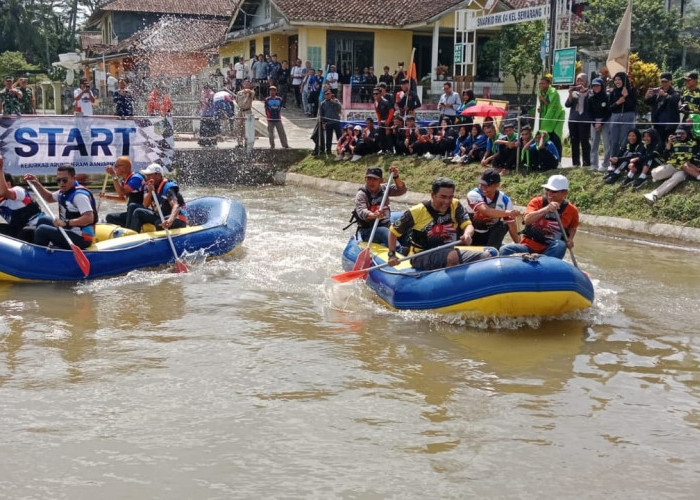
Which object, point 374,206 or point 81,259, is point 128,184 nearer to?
point 81,259

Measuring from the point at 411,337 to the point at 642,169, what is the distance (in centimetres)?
708

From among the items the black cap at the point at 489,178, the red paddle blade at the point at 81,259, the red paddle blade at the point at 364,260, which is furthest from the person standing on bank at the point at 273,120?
the black cap at the point at 489,178

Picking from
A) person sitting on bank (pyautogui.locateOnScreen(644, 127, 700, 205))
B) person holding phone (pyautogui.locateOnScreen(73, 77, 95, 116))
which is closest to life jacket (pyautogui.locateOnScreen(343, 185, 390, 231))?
person sitting on bank (pyautogui.locateOnScreen(644, 127, 700, 205))

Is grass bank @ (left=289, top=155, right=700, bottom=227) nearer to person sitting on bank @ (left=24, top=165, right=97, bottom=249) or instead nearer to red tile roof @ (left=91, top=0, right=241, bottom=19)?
person sitting on bank @ (left=24, top=165, right=97, bottom=249)

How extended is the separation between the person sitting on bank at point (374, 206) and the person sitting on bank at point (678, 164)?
5025mm

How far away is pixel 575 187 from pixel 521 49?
15504 mm

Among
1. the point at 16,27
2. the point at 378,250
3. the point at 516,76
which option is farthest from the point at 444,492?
the point at 16,27

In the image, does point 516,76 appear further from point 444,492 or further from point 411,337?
point 444,492

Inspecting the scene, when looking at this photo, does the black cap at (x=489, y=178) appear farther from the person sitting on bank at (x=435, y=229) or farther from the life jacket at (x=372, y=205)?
the life jacket at (x=372, y=205)

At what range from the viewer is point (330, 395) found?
6.10m

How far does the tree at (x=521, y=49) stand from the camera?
28.0 m

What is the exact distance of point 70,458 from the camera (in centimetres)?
502

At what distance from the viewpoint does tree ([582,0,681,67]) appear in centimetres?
3162

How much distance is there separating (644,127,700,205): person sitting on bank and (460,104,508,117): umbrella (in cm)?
427
